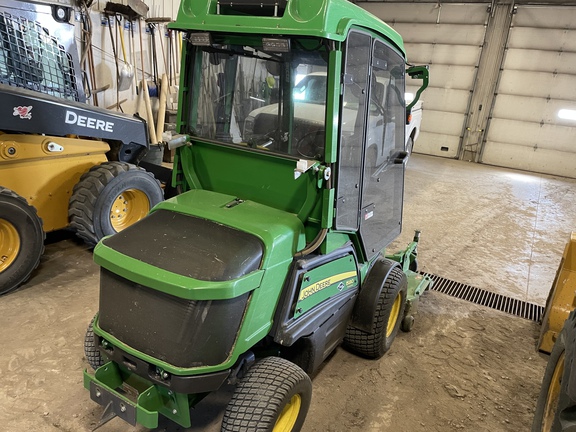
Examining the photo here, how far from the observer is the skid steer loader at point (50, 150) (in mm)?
3270

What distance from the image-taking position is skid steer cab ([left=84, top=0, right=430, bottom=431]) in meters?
1.81

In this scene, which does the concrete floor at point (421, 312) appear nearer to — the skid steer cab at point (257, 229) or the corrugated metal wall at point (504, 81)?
the skid steer cab at point (257, 229)

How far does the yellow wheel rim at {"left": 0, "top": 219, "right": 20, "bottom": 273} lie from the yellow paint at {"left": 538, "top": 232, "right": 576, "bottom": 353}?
387 cm

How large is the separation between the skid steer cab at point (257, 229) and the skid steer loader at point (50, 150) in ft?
4.73

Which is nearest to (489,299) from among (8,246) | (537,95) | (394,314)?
(394,314)

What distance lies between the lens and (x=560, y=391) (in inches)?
74.7

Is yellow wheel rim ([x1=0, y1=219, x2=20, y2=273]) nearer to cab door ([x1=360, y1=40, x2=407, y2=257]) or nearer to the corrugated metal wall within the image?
cab door ([x1=360, y1=40, x2=407, y2=257])

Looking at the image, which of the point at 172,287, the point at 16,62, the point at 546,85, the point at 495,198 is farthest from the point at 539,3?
the point at 172,287

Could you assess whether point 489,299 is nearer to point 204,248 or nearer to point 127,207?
point 204,248

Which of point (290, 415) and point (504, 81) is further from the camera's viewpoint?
point (504, 81)

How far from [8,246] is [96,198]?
72 centimetres

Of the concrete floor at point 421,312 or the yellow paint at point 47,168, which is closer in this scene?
the concrete floor at point 421,312

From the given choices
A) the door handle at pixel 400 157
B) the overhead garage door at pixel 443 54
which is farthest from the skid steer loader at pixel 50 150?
the overhead garage door at pixel 443 54

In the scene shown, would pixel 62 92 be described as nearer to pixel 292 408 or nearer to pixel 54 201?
pixel 54 201
